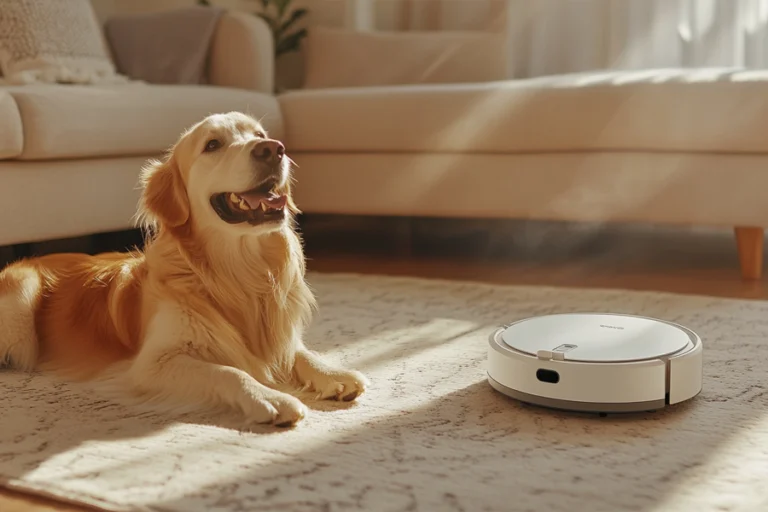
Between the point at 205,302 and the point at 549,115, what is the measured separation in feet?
5.13

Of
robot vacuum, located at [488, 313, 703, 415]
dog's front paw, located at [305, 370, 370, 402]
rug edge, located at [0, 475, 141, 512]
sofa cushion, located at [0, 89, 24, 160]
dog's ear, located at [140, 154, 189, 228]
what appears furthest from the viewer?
sofa cushion, located at [0, 89, 24, 160]

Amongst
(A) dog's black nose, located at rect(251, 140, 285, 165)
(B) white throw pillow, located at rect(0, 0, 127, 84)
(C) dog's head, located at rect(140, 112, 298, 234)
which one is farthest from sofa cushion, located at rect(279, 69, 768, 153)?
(A) dog's black nose, located at rect(251, 140, 285, 165)

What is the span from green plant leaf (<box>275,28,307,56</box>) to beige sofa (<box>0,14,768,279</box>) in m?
1.21

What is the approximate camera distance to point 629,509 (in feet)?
3.67

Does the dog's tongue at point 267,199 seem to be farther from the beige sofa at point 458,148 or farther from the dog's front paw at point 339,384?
the beige sofa at point 458,148

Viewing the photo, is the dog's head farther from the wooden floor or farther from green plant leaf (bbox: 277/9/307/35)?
green plant leaf (bbox: 277/9/307/35)

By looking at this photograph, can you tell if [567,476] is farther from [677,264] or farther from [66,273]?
[677,264]

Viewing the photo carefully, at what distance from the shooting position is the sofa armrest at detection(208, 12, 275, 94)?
3.54 meters

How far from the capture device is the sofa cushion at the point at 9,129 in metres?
2.45

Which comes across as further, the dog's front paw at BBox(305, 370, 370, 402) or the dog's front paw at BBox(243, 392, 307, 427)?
the dog's front paw at BBox(305, 370, 370, 402)

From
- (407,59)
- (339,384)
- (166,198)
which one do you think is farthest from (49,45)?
(339,384)

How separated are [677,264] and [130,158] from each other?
196 cm

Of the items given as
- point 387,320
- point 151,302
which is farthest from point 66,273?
point 387,320

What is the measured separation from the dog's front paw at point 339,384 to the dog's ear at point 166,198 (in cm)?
42
